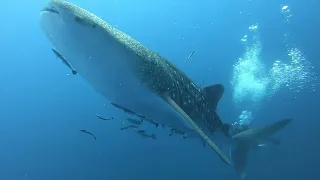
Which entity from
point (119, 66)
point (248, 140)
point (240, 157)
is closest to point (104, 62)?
point (119, 66)

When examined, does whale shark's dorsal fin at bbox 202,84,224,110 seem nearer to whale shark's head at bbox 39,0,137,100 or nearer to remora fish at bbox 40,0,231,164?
remora fish at bbox 40,0,231,164

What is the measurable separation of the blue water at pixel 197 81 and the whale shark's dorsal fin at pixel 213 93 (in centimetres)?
1759

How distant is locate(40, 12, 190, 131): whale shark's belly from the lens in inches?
120

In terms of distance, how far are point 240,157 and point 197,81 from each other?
2121 centimetres

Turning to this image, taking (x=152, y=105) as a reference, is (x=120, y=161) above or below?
below

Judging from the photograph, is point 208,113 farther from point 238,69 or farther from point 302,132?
point 302,132

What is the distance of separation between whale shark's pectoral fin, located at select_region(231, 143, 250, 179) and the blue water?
15.8 meters

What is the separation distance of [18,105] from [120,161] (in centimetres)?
1673

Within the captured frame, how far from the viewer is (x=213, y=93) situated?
552cm

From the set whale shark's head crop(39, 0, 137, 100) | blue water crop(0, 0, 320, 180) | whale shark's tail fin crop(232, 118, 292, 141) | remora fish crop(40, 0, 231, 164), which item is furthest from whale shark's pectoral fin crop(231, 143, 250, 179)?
blue water crop(0, 0, 320, 180)

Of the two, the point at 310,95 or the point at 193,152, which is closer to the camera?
the point at 193,152

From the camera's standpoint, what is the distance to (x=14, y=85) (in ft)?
126

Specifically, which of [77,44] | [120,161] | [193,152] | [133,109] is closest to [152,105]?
[133,109]

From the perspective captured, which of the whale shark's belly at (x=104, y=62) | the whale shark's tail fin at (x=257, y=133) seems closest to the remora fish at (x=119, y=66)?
the whale shark's belly at (x=104, y=62)
